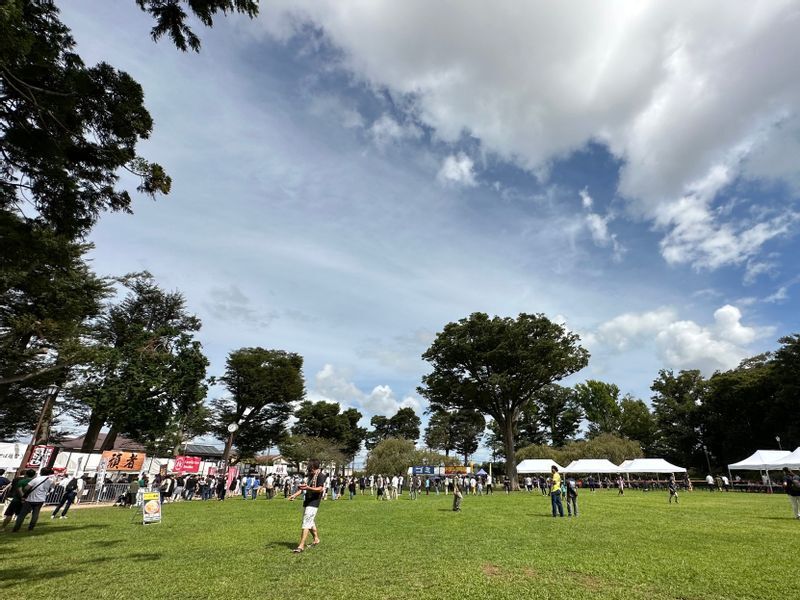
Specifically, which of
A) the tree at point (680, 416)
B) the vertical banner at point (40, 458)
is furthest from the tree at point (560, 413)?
the vertical banner at point (40, 458)

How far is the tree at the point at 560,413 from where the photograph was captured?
76562 millimetres

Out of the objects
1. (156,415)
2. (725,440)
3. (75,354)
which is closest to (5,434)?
(156,415)

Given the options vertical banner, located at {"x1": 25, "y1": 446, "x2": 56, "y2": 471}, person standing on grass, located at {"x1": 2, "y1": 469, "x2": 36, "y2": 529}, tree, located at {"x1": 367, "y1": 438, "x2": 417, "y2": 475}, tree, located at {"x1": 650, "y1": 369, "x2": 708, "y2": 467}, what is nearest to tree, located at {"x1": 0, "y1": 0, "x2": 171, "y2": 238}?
person standing on grass, located at {"x1": 2, "y1": 469, "x2": 36, "y2": 529}

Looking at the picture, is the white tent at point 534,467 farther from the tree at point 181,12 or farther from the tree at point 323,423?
the tree at point 323,423

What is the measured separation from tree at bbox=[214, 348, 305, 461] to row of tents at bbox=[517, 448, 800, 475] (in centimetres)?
3068

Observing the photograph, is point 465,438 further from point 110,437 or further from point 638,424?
point 110,437

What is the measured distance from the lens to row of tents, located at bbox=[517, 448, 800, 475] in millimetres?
29414

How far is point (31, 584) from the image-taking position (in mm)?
5816

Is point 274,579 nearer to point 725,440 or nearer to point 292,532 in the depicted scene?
point 292,532

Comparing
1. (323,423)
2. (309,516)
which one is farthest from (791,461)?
(323,423)

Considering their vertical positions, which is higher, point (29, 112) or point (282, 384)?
point (282, 384)

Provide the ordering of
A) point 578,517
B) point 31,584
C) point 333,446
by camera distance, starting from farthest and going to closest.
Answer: point 333,446
point 578,517
point 31,584

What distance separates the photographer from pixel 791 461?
89.7 ft

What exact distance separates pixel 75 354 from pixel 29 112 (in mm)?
19481
